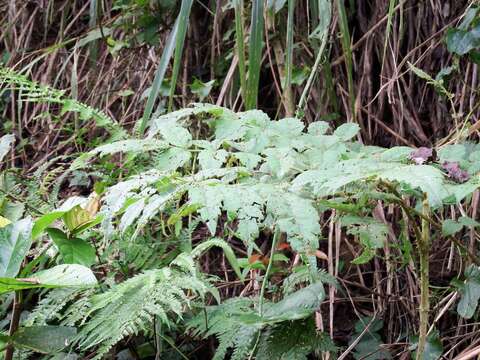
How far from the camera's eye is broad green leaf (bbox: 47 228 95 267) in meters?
1.19

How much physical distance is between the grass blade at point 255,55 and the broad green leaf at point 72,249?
462mm

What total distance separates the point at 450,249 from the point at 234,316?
68 centimetres

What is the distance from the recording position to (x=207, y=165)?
963mm

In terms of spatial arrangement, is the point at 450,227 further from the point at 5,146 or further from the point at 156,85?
the point at 5,146

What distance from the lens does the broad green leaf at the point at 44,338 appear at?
1.15m

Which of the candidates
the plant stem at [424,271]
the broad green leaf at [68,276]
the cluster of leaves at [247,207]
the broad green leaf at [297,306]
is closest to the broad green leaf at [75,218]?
the cluster of leaves at [247,207]

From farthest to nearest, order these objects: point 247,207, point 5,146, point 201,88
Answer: point 201,88 < point 5,146 < point 247,207

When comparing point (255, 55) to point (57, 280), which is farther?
point (255, 55)

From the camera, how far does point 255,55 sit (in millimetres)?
1333

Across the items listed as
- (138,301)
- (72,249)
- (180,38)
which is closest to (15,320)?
(72,249)

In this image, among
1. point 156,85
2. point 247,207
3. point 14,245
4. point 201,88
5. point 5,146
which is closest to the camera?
point 247,207

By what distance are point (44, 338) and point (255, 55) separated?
71 centimetres

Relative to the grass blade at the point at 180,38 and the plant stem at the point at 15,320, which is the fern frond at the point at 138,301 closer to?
the plant stem at the point at 15,320

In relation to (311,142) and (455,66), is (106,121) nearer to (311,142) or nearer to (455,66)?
(311,142)
